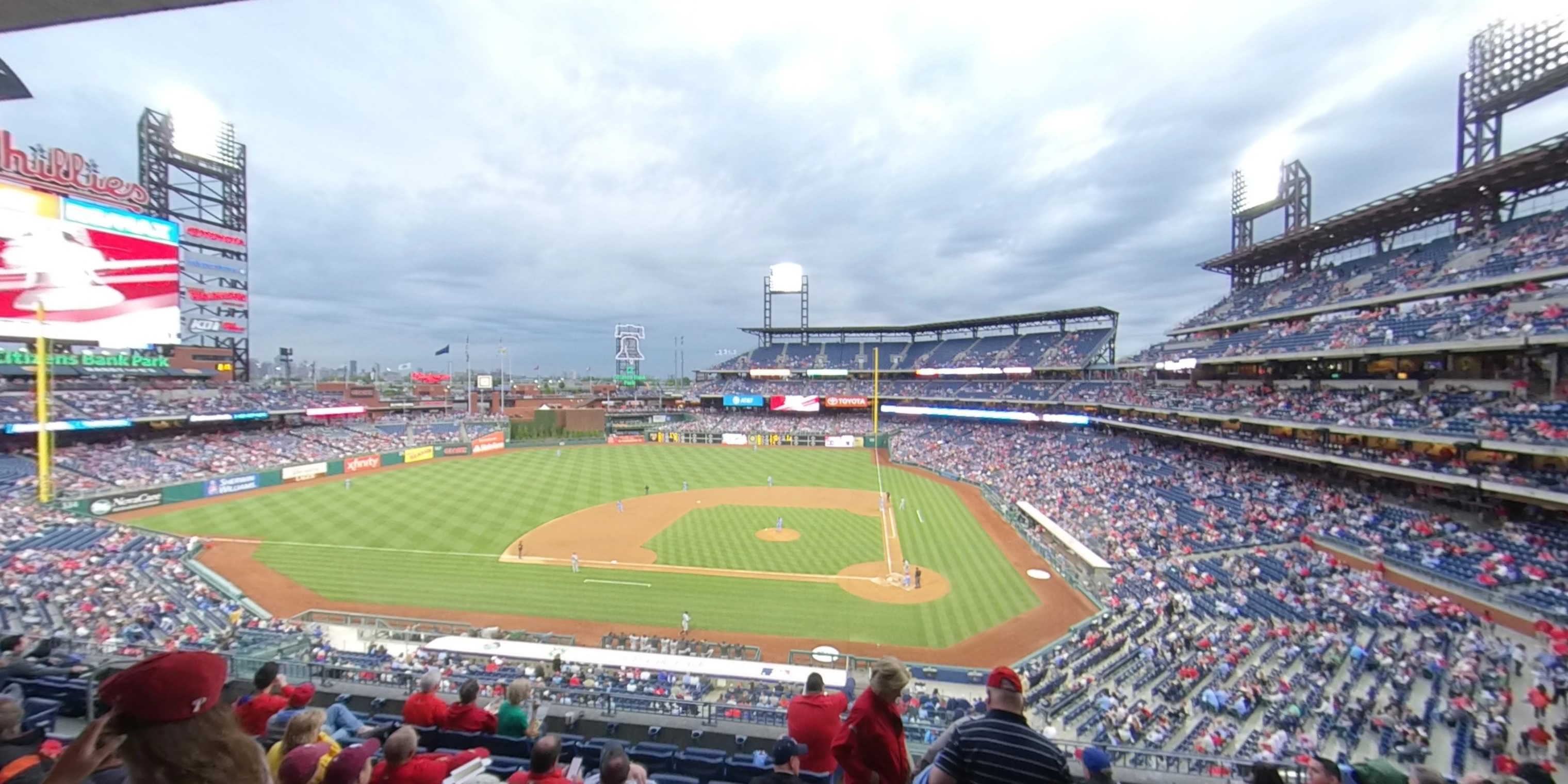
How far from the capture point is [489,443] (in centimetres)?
5709

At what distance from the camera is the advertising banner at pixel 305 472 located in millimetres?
40250

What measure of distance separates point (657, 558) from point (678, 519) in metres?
6.67

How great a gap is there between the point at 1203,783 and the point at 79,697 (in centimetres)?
1189

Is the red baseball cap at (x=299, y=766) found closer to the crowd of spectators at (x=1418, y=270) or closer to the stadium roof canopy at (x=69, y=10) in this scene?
the stadium roof canopy at (x=69, y=10)

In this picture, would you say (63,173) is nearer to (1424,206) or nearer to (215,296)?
→ (215,296)

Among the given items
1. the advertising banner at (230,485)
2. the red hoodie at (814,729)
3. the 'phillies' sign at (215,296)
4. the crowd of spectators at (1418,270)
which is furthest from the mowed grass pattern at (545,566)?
the 'phillies' sign at (215,296)

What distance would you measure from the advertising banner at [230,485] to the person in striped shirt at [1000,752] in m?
46.4

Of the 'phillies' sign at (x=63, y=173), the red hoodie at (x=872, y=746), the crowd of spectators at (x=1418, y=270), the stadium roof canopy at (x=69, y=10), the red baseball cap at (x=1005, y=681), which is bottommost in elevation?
the red hoodie at (x=872, y=746)

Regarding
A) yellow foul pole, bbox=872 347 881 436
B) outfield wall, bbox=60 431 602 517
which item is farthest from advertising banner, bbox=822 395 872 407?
outfield wall, bbox=60 431 602 517

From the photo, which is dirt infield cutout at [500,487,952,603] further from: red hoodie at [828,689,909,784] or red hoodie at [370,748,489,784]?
red hoodie at [370,748,489,784]

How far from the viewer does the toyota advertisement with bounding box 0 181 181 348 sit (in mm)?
31359

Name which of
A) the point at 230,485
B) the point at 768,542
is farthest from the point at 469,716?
the point at 230,485

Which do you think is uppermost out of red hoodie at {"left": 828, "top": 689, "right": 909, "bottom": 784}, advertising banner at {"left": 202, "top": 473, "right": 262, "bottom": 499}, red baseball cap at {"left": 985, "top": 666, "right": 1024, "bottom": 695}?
red baseball cap at {"left": 985, "top": 666, "right": 1024, "bottom": 695}

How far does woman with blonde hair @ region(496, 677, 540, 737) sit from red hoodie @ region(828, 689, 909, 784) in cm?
370
